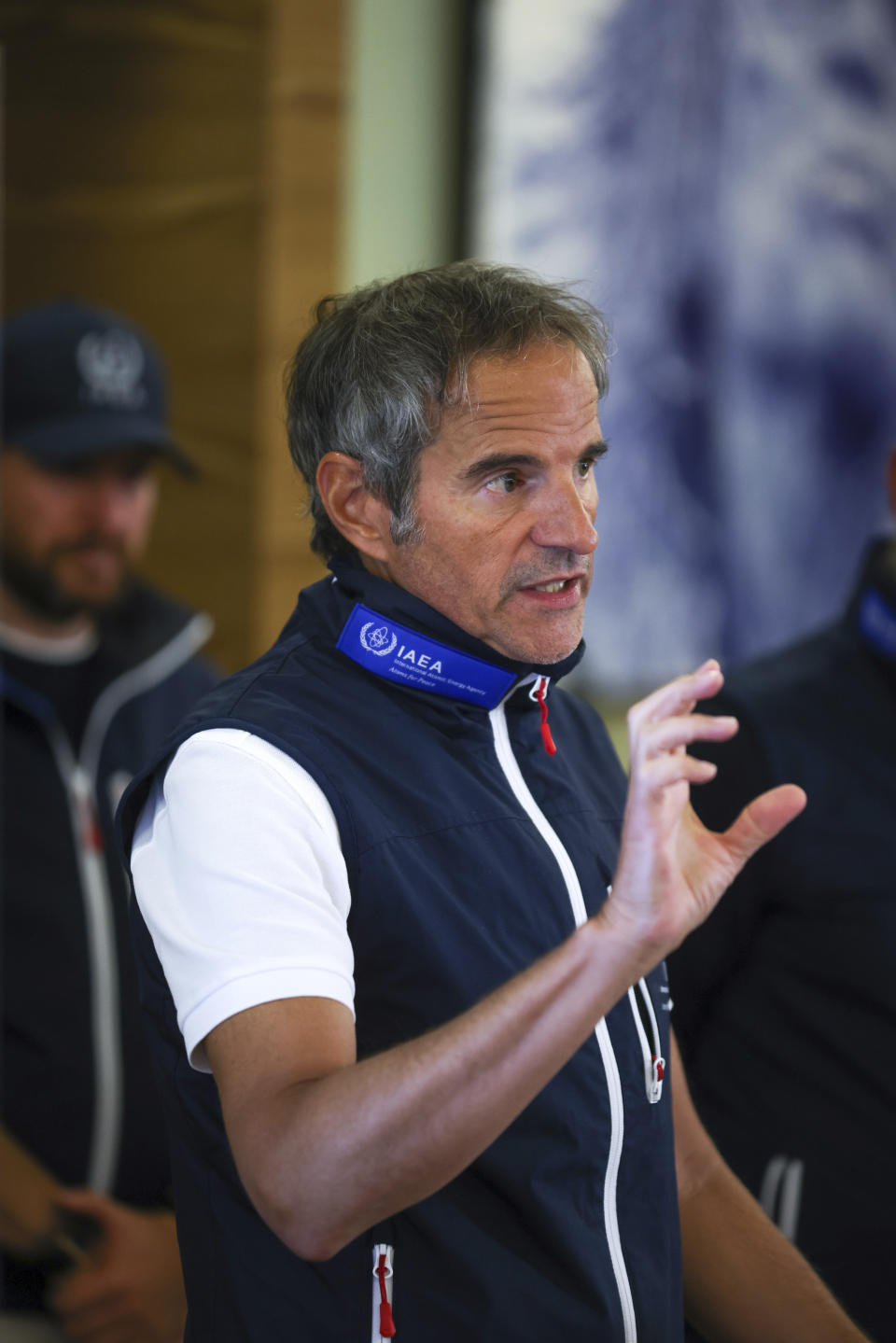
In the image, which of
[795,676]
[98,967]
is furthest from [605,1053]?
[98,967]

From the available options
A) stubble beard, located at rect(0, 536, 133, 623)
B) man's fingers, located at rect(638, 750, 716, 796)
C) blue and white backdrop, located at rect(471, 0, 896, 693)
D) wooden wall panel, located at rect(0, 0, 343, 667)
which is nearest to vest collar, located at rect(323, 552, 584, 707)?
man's fingers, located at rect(638, 750, 716, 796)

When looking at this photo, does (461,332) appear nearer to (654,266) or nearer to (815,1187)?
(815,1187)

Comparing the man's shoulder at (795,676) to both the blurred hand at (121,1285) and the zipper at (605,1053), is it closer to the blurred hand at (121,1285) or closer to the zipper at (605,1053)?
the zipper at (605,1053)

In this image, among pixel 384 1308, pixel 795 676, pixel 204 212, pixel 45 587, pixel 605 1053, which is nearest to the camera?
pixel 384 1308

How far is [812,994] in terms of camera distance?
1.51 m

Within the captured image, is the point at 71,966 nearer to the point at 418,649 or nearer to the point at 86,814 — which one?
the point at 86,814

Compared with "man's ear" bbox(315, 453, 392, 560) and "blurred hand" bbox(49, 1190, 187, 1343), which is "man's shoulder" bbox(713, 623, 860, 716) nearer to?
"man's ear" bbox(315, 453, 392, 560)

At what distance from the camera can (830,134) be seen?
2906mm

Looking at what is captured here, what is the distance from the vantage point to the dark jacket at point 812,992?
1483 millimetres

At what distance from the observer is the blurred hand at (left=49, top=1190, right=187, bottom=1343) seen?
5.11 feet

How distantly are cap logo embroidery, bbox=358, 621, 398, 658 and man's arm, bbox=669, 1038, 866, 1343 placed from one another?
42 cm

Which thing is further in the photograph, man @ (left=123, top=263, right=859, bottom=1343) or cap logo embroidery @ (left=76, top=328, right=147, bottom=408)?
cap logo embroidery @ (left=76, top=328, right=147, bottom=408)

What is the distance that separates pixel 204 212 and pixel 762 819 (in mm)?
1857

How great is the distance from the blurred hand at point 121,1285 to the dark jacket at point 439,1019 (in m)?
0.66
